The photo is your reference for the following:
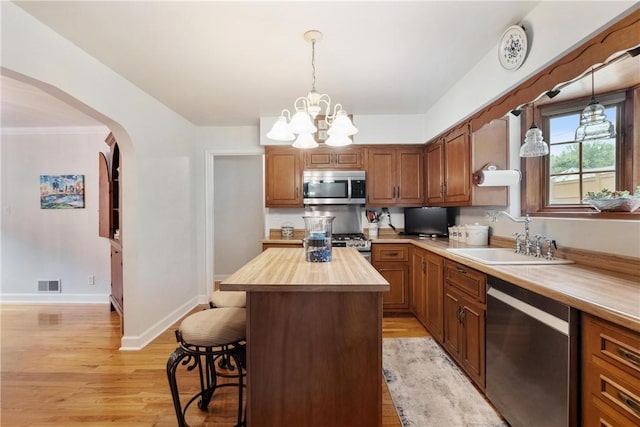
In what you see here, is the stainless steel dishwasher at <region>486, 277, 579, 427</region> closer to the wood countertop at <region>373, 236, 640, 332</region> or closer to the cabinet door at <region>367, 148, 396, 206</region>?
the wood countertop at <region>373, 236, 640, 332</region>

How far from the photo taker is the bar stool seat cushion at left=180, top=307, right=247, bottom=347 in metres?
1.51

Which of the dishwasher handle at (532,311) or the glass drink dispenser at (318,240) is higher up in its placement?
the glass drink dispenser at (318,240)

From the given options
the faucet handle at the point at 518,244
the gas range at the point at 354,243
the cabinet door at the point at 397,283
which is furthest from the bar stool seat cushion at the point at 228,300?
the faucet handle at the point at 518,244

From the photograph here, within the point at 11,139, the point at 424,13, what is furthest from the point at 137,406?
the point at 11,139

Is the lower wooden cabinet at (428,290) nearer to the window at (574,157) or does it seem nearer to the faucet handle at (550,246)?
the faucet handle at (550,246)

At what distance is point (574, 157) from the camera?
212 cm

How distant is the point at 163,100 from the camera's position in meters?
3.09

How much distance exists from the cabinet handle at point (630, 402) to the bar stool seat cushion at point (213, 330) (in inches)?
62.0

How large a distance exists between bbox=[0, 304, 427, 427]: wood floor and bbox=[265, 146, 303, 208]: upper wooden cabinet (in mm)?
1914

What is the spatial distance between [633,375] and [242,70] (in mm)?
2847

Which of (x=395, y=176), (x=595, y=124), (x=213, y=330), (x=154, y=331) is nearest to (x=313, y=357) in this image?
(x=213, y=330)

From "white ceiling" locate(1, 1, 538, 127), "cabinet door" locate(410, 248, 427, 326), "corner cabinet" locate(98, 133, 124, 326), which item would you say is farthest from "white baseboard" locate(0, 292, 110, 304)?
"cabinet door" locate(410, 248, 427, 326)

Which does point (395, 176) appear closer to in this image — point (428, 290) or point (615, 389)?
point (428, 290)

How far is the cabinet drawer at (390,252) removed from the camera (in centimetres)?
340
